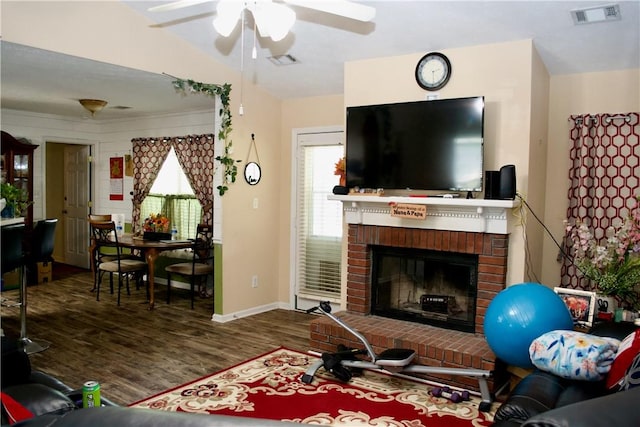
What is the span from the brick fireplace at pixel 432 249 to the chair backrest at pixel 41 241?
240cm

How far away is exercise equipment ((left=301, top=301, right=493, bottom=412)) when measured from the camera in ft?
10.9

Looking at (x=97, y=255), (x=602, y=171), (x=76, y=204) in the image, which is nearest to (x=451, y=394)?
(x=602, y=171)

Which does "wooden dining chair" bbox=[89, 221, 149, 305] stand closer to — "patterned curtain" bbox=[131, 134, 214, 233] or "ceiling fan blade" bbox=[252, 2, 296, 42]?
"patterned curtain" bbox=[131, 134, 214, 233]

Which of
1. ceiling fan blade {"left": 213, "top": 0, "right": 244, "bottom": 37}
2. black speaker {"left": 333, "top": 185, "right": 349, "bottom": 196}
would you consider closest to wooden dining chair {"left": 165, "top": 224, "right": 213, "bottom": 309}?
black speaker {"left": 333, "top": 185, "right": 349, "bottom": 196}

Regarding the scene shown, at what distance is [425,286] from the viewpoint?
4.30 metres

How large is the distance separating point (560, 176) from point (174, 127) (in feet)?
16.1

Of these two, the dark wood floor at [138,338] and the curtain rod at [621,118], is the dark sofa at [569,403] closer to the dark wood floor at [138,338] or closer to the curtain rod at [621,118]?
the curtain rod at [621,118]

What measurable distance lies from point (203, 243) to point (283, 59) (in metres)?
2.44

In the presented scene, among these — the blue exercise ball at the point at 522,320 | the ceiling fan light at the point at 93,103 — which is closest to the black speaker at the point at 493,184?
the blue exercise ball at the point at 522,320

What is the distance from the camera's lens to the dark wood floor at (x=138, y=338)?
3727 millimetres

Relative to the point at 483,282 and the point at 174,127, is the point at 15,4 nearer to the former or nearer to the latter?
the point at 174,127

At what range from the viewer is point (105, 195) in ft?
26.3

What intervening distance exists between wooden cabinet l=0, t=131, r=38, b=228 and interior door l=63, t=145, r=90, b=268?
1.20 metres

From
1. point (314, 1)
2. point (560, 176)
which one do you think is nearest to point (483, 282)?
point (560, 176)
